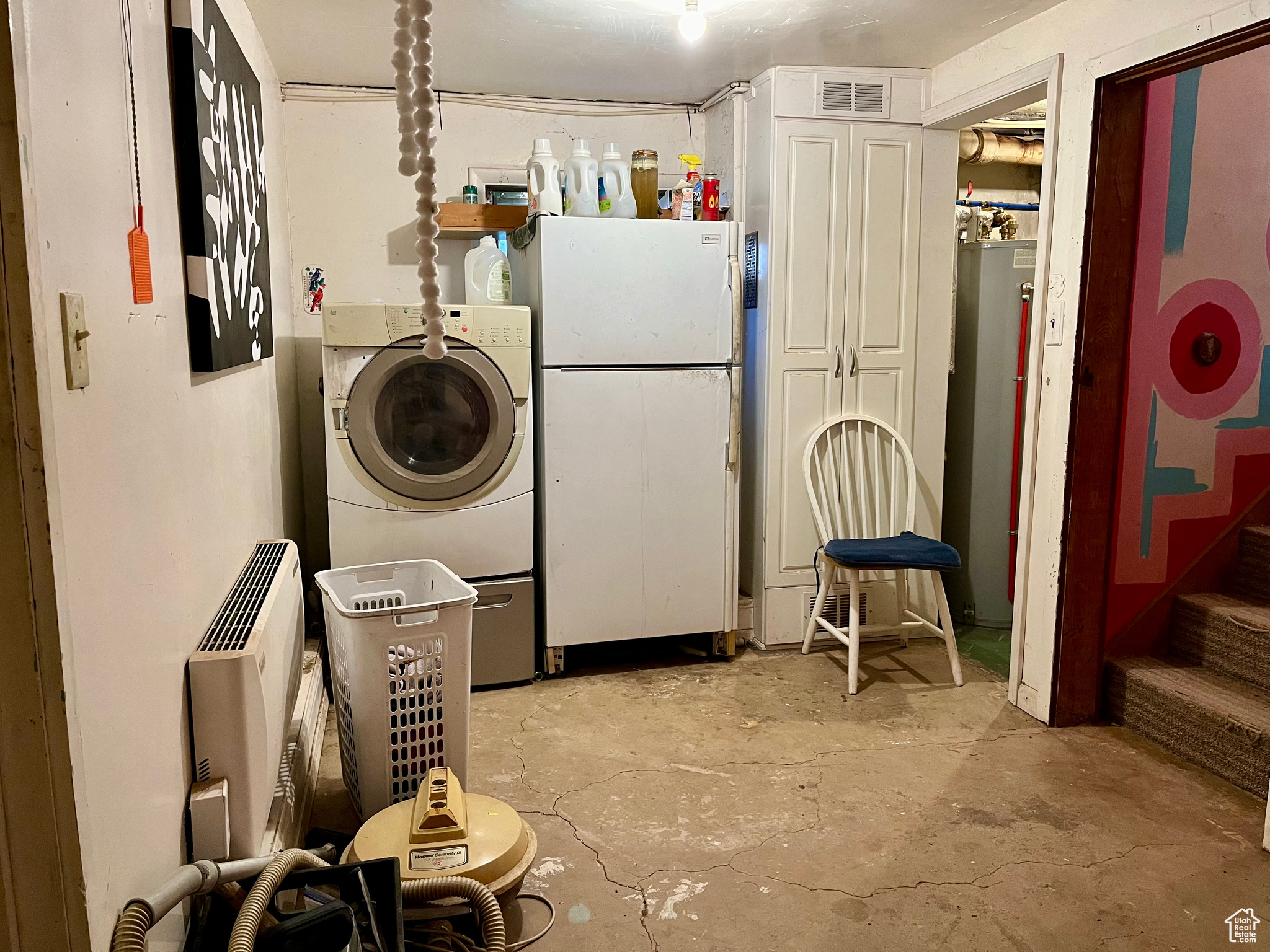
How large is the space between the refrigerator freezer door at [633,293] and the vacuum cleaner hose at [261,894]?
1.92 meters

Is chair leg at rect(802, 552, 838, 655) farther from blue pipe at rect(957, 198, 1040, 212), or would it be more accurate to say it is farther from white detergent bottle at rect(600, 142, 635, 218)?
blue pipe at rect(957, 198, 1040, 212)

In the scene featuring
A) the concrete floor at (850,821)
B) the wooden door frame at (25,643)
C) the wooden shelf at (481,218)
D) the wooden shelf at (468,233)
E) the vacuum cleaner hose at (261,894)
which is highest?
the wooden shelf at (481,218)

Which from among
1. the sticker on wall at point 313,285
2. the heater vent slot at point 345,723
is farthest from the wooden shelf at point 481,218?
the heater vent slot at point 345,723

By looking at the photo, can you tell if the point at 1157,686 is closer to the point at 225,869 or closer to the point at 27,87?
the point at 225,869

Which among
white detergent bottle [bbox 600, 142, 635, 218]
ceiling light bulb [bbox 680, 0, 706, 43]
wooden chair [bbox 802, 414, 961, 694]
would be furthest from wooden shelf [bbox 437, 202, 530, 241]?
wooden chair [bbox 802, 414, 961, 694]

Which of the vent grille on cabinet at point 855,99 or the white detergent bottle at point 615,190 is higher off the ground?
the vent grille on cabinet at point 855,99

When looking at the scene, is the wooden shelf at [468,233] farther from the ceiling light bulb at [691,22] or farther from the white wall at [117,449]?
the white wall at [117,449]

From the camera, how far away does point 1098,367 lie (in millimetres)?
2625

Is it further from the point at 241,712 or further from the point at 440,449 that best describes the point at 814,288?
the point at 241,712

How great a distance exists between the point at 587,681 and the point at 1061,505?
66.0 inches

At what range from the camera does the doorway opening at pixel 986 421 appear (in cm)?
361

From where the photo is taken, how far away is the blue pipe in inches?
169

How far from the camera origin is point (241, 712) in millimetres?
1513

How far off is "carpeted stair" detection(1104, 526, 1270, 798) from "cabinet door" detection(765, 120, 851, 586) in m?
1.19
